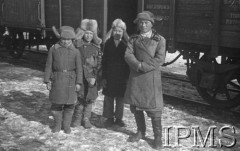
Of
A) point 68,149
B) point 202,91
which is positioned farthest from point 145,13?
point 202,91

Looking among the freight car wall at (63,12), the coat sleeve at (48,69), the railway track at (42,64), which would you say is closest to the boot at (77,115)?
the coat sleeve at (48,69)

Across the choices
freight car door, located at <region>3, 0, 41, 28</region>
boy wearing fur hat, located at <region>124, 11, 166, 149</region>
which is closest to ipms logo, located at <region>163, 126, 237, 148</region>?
boy wearing fur hat, located at <region>124, 11, 166, 149</region>

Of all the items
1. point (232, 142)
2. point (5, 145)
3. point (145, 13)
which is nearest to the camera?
point (145, 13)

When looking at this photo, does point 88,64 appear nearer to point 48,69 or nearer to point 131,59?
point 48,69

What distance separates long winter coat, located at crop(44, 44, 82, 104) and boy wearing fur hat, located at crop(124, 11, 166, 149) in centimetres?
88

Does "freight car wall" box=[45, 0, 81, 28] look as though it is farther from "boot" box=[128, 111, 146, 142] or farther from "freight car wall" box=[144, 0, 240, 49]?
"boot" box=[128, 111, 146, 142]

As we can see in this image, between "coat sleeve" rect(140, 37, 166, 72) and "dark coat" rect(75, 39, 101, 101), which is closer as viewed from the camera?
"coat sleeve" rect(140, 37, 166, 72)

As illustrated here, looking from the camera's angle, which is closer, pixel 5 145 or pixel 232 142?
pixel 5 145

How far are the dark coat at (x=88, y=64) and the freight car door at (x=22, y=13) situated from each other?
209 inches

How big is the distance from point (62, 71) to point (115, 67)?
2.84 feet

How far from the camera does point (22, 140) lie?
512 centimetres

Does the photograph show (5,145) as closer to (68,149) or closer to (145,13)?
(68,149)

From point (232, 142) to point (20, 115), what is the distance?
3677mm

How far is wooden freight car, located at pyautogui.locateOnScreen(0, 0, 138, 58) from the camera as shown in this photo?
870 cm
